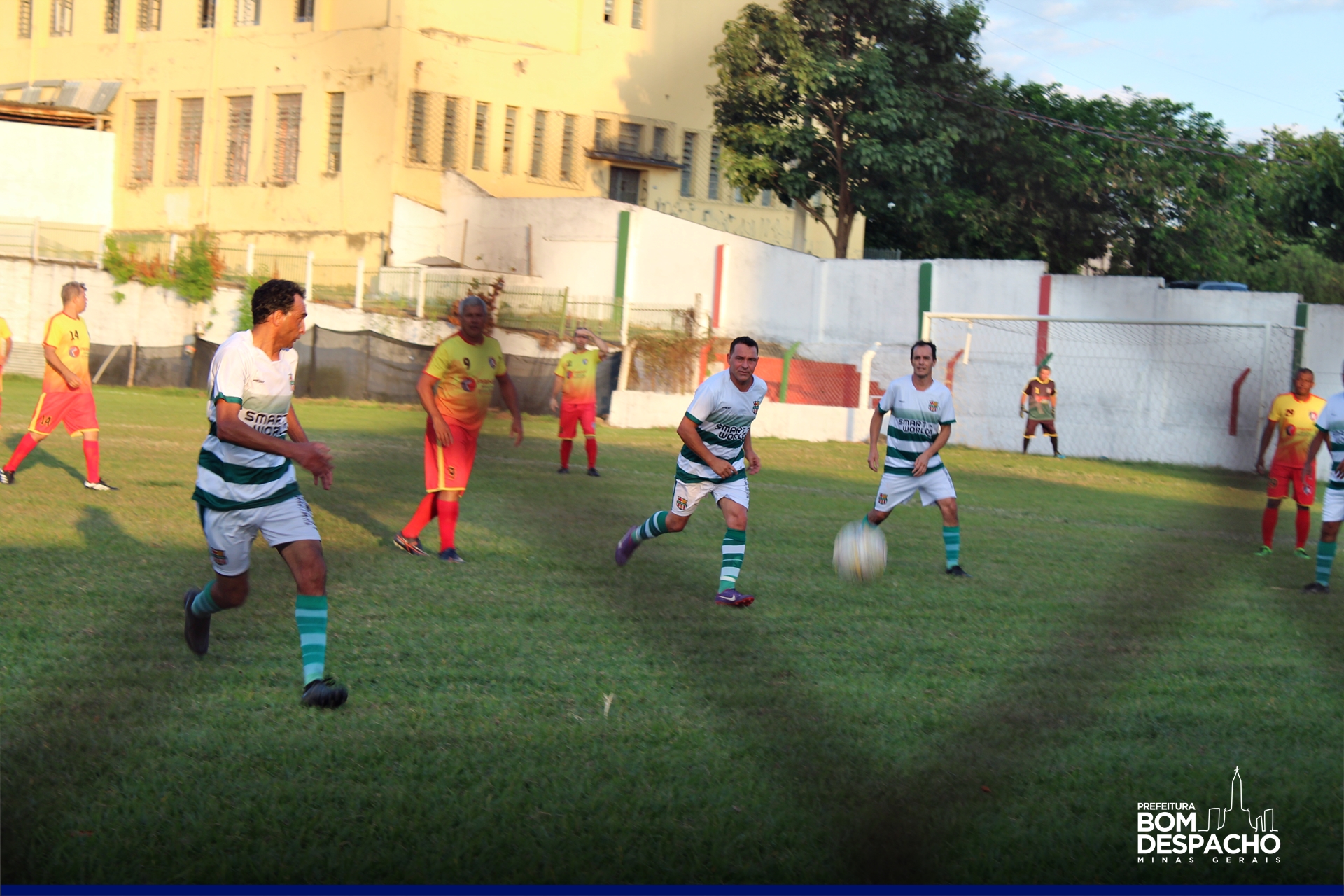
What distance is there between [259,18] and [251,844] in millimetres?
36484

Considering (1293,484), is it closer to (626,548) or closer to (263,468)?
(626,548)

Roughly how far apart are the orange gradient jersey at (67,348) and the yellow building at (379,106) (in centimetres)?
2336

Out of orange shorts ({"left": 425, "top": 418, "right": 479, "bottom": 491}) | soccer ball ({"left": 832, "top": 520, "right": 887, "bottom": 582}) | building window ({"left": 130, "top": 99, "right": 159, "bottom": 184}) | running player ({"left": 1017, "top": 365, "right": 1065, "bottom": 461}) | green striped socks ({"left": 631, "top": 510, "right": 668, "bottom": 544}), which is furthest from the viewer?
building window ({"left": 130, "top": 99, "right": 159, "bottom": 184})

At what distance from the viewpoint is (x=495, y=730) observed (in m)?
5.12

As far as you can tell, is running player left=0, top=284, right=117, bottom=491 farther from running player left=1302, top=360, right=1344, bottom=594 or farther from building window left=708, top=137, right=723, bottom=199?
building window left=708, top=137, right=723, bottom=199

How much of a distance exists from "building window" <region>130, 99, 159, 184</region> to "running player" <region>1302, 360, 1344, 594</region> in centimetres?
3654

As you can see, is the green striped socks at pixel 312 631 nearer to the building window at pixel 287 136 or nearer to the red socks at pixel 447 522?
the red socks at pixel 447 522

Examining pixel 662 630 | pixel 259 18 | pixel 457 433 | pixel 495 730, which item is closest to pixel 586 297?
pixel 259 18

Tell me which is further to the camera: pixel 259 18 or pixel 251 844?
pixel 259 18

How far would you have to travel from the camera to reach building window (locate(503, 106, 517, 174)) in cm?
3559

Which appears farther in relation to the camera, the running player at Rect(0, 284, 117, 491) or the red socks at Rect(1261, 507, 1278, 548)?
the red socks at Rect(1261, 507, 1278, 548)

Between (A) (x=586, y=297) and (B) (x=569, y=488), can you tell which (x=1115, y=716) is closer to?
(B) (x=569, y=488)
